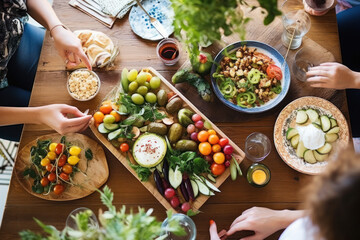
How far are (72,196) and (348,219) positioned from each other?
4.20ft

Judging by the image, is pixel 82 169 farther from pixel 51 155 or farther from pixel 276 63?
pixel 276 63

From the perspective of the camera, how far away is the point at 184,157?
1.56m

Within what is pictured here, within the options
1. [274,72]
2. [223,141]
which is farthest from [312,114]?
[223,141]

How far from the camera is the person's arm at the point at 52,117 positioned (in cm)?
158

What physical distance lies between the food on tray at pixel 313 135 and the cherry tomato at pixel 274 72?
0.22m

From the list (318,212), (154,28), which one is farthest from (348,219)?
(154,28)

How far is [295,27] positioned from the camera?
67.9 inches

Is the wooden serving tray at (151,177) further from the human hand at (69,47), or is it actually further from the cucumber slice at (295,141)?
the human hand at (69,47)

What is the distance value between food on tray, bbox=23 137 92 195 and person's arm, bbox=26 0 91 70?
48cm

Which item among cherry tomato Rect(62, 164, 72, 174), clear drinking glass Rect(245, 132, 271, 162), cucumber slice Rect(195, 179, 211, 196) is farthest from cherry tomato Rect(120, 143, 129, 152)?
clear drinking glass Rect(245, 132, 271, 162)

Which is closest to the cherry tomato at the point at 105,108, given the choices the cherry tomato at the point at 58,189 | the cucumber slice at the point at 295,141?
the cherry tomato at the point at 58,189

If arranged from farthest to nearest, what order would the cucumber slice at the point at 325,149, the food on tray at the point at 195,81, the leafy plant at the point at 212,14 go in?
the food on tray at the point at 195,81 < the cucumber slice at the point at 325,149 < the leafy plant at the point at 212,14

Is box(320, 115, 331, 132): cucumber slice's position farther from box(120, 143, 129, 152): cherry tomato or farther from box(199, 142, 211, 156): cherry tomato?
box(120, 143, 129, 152): cherry tomato

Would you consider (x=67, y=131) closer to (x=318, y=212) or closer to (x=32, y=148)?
(x=32, y=148)
